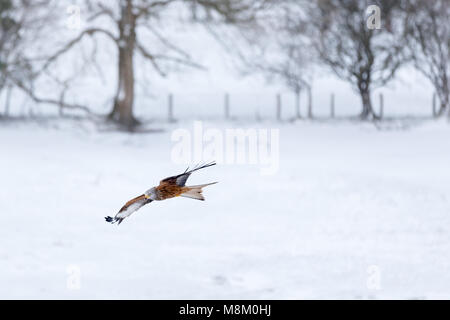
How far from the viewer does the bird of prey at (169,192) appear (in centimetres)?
147

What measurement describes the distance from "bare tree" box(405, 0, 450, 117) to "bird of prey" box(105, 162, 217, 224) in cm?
2633

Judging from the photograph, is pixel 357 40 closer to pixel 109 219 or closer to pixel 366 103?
pixel 366 103

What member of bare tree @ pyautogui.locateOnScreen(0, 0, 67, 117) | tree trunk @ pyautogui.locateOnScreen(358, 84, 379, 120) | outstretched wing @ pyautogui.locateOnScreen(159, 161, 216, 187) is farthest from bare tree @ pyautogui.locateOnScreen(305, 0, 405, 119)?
outstretched wing @ pyautogui.locateOnScreen(159, 161, 216, 187)

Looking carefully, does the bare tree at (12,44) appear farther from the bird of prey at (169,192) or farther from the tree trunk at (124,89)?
the bird of prey at (169,192)

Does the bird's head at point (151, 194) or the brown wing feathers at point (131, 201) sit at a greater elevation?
the bird's head at point (151, 194)

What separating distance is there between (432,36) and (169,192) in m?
26.9

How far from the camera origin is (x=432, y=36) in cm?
2681

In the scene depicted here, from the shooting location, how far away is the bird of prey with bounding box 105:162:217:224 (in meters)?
1.47

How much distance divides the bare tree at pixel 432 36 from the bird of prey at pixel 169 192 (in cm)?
2633

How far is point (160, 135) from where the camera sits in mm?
25359

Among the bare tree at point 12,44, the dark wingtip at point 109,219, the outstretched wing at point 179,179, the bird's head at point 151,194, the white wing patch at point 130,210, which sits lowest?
the dark wingtip at point 109,219

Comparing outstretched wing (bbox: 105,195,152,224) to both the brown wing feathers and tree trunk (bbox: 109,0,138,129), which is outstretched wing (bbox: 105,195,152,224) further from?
tree trunk (bbox: 109,0,138,129)

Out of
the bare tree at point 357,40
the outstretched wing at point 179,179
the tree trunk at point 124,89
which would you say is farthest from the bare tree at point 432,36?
the outstretched wing at point 179,179

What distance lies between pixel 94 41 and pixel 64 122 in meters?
3.49
